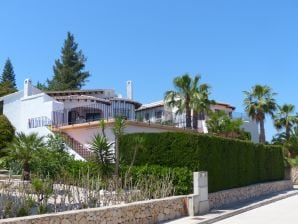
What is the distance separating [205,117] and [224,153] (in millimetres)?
21648

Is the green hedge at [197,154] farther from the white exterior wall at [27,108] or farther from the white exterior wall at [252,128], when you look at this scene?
the white exterior wall at [252,128]

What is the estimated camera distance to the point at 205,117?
42375 millimetres

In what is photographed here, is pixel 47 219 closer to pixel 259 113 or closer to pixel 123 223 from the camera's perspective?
pixel 123 223

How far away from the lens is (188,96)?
1503 inches

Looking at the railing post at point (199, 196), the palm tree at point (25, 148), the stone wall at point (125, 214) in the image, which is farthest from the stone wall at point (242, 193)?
the palm tree at point (25, 148)

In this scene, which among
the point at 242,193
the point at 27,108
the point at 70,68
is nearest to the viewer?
the point at 242,193

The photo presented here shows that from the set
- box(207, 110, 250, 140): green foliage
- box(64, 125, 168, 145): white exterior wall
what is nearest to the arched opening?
box(64, 125, 168, 145): white exterior wall

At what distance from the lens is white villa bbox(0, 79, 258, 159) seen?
26.8 metres

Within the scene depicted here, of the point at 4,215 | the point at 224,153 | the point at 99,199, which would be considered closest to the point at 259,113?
the point at 224,153

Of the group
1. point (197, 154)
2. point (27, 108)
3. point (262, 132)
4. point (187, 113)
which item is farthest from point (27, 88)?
point (262, 132)

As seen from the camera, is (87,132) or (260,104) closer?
(87,132)

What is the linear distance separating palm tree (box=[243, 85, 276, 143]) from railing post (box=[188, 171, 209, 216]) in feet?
98.3

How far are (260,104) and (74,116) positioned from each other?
20396 mm

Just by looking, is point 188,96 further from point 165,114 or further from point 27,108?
point 27,108
